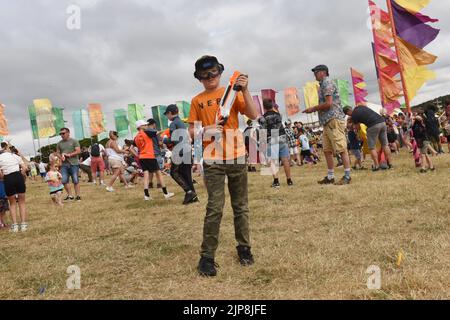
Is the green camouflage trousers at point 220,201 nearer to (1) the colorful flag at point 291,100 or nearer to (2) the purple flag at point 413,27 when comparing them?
(2) the purple flag at point 413,27

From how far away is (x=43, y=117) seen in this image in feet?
96.3

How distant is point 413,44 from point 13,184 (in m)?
10.3

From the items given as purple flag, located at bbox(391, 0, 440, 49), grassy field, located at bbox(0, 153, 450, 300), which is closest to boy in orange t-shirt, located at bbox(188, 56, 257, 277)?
grassy field, located at bbox(0, 153, 450, 300)

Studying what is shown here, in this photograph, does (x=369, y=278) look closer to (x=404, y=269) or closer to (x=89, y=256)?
(x=404, y=269)

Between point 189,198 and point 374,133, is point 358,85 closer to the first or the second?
point 374,133

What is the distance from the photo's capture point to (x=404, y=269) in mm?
3047

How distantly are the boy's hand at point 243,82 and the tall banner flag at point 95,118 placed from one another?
97.5ft

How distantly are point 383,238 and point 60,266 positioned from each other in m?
3.49

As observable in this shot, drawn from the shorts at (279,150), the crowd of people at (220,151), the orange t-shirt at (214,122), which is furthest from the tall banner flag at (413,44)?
the orange t-shirt at (214,122)

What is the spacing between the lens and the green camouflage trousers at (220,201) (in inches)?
137

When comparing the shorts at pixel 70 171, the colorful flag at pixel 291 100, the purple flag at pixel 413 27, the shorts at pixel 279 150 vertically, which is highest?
the colorful flag at pixel 291 100

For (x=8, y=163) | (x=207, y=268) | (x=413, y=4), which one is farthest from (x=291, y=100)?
(x=207, y=268)

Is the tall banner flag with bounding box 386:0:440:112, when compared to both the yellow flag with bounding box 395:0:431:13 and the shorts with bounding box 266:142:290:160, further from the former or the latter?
the shorts with bounding box 266:142:290:160
